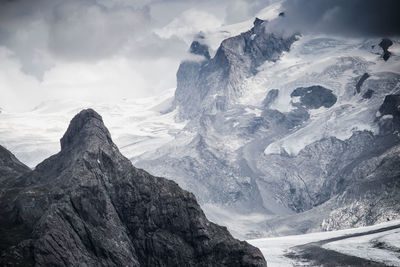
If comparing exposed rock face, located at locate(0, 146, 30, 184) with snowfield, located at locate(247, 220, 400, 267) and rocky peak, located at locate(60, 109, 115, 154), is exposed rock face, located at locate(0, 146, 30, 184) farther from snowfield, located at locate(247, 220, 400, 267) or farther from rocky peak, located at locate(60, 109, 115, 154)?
snowfield, located at locate(247, 220, 400, 267)

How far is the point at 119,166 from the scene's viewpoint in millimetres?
96188

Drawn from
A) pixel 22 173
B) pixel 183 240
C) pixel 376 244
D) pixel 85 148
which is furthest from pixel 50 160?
pixel 376 244

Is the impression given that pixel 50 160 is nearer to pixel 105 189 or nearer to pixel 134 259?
pixel 105 189

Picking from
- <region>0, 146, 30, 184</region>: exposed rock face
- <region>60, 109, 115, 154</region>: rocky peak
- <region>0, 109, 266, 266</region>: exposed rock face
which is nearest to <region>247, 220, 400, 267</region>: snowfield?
<region>0, 109, 266, 266</region>: exposed rock face

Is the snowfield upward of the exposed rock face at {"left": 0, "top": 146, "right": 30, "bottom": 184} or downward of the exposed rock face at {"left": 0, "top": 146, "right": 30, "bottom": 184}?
downward

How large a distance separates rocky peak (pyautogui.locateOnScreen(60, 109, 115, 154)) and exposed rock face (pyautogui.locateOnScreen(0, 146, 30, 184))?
10.9 m

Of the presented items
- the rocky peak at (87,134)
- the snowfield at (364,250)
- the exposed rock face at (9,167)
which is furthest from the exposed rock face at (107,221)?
the snowfield at (364,250)

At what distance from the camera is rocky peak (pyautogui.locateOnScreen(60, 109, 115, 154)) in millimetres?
100281

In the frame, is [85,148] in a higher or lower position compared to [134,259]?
higher

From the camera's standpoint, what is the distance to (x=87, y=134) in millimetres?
104062

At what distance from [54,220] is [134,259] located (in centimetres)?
1576

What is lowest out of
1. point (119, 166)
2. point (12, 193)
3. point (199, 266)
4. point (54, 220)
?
point (199, 266)

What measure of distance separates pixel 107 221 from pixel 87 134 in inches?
1031

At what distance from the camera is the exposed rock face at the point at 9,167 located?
104088 mm
